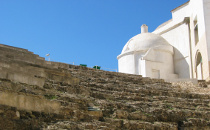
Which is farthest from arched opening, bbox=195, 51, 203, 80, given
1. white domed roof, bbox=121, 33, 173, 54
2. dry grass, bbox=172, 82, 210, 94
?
dry grass, bbox=172, 82, 210, 94

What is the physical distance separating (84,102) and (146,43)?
664 inches

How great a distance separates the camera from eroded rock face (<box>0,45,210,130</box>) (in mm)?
7934

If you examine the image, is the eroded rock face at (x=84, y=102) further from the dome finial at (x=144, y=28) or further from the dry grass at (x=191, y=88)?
the dome finial at (x=144, y=28)

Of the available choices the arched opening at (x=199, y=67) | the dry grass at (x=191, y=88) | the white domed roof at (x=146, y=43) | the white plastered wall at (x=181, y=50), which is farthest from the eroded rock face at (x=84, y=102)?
the white domed roof at (x=146, y=43)

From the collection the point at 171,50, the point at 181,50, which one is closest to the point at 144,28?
the point at 171,50

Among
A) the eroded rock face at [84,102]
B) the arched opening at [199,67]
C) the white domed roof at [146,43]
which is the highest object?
the white domed roof at [146,43]

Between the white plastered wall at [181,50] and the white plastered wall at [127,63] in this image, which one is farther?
the white plastered wall at [127,63]

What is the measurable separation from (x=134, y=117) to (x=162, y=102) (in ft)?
9.92

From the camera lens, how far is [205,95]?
54.3 feet

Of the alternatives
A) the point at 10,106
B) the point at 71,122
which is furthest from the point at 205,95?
the point at 10,106

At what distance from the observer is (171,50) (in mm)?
27406

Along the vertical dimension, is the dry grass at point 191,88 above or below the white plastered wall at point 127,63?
below

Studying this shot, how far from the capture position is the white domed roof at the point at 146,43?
87.7 ft

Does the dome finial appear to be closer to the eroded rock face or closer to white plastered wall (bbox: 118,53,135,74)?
white plastered wall (bbox: 118,53,135,74)
